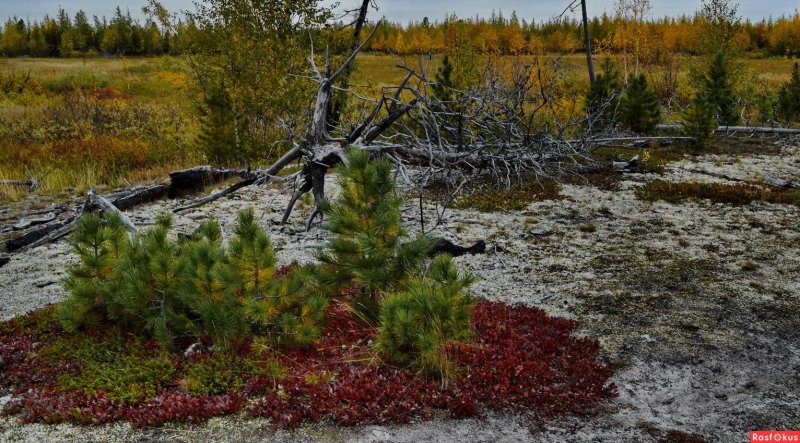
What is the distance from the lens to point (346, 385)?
18.1ft

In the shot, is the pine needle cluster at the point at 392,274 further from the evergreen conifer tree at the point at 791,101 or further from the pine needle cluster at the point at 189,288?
the evergreen conifer tree at the point at 791,101

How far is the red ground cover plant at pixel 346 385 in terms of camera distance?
5.16m

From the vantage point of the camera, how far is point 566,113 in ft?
81.6

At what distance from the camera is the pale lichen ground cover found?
16.6 ft

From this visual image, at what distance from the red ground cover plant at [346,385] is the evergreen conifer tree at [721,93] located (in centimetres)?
1982

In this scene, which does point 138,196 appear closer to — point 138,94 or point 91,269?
point 91,269

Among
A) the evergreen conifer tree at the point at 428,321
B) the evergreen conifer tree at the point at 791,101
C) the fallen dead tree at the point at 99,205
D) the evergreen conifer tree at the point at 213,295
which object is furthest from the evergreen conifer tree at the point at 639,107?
the evergreen conifer tree at the point at 213,295

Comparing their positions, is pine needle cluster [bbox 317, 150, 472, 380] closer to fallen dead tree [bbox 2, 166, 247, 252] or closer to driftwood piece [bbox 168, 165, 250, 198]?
fallen dead tree [bbox 2, 166, 247, 252]

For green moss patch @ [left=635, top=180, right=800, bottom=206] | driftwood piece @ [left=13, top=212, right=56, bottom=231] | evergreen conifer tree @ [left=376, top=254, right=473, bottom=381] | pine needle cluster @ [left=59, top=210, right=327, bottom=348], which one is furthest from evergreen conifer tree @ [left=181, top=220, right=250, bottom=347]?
green moss patch @ [left=635, top=180, right=800, bottom=206]

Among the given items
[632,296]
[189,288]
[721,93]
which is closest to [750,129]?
[721,93]

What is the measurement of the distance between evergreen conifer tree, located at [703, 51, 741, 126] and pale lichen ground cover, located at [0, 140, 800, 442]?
Answer: 785 cm

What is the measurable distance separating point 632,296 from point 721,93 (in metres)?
18.0

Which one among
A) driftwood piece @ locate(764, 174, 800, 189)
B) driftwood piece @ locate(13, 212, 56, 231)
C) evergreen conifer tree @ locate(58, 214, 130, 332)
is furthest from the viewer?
driftwood piece @ locate(764, 174, 800, 189)

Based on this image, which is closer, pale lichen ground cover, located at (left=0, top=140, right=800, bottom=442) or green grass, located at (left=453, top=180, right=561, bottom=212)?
pale lichen ground cover, located at (left=0, top=140, right=800, bottom=442)
